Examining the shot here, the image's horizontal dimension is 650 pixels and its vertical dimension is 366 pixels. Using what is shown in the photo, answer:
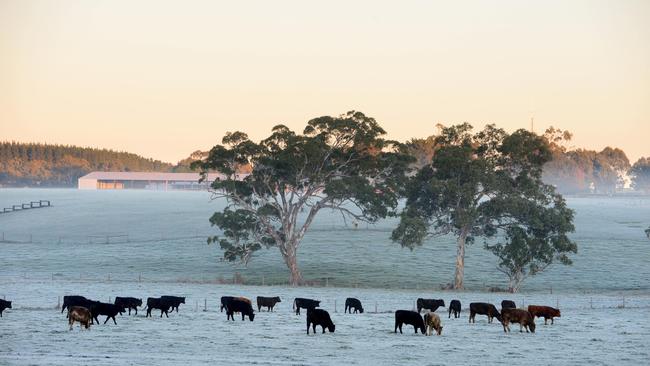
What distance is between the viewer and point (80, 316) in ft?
111

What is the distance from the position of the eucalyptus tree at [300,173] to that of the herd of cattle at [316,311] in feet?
76.1

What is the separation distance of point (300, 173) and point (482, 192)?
45.8ft

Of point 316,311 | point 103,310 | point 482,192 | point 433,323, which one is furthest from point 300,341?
point 482,192

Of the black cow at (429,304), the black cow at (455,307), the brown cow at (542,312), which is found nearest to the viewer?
the brown cow at (542,312)

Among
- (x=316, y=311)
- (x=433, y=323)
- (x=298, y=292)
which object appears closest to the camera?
(x=433, y=323)

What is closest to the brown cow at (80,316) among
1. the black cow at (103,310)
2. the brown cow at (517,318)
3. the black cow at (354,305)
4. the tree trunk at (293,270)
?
the black cow at (103,310)

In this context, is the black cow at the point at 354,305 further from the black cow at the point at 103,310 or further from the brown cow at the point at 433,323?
the black cow at the point at 103,310

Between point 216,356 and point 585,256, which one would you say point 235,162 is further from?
point 216,356

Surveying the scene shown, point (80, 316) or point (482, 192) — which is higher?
point (482, 192)

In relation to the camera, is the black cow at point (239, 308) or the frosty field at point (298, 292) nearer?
the frosty field at point (298, 292)

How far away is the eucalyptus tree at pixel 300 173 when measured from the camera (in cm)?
6794

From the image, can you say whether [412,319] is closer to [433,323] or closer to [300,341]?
[433,323]

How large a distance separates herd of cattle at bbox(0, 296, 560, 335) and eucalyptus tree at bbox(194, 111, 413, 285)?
23205 millimetres

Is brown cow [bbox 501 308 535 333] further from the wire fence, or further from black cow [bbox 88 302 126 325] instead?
black cow [bbox 88 302 126 325]
